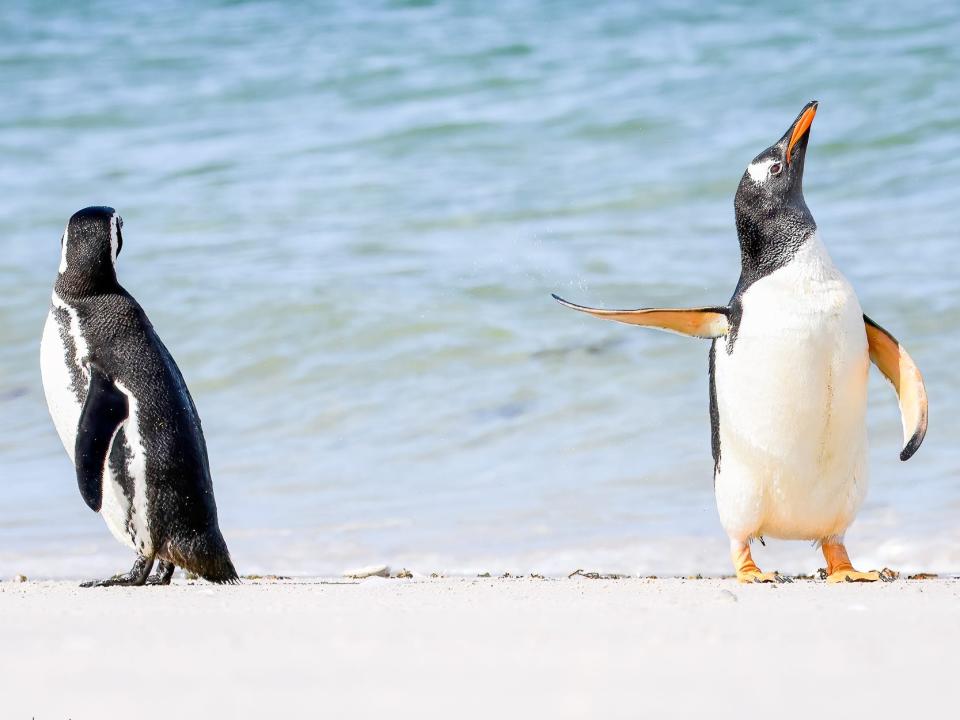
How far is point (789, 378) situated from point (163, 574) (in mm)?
1673

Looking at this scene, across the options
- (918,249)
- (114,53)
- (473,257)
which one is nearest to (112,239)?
(473,257)

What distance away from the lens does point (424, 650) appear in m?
2.64

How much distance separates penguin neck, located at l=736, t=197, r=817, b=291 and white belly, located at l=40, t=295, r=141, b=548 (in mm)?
1700

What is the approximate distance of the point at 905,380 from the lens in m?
3.95

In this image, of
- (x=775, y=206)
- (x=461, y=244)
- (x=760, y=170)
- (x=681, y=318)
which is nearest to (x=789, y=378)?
(x=681, y=318)

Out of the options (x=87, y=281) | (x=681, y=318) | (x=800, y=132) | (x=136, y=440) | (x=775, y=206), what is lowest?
(x=136, y=440)

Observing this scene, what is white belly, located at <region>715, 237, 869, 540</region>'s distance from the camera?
3846 millimetres

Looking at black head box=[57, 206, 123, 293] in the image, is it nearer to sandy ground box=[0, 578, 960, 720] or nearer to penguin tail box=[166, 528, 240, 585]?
penguin tail box=[166, 528, 240, 585]

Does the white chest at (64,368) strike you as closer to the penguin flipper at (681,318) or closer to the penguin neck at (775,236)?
the penguin flipper at (681,318)

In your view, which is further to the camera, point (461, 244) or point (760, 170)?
point (461, 244)

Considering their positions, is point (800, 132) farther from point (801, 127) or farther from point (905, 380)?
point (905, 380)

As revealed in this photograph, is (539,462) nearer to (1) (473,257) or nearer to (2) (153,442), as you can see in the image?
(2) (153,442)

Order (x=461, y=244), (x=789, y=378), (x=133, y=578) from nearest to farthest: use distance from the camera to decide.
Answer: (x=789, y=378)
(x=133, y=578)
(x=461, y=244)

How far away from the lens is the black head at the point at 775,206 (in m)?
3.92
